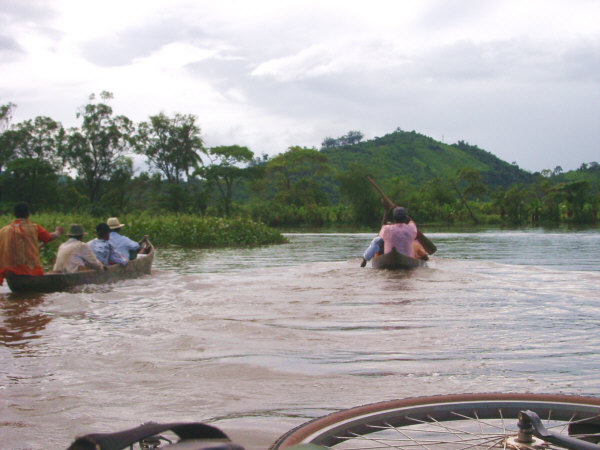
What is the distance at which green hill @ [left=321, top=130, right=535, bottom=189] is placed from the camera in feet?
298

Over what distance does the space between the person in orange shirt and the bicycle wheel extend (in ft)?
27.7

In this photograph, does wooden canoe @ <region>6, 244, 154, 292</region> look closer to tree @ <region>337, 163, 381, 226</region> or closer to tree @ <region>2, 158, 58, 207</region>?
tree @ <region>2, 158, 58, 207</region>

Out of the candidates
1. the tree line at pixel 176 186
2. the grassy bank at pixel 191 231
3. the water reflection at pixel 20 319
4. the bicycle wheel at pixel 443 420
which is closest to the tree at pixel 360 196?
the tree line at pixel 176 186

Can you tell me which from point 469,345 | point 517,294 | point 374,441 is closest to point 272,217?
point 517,294

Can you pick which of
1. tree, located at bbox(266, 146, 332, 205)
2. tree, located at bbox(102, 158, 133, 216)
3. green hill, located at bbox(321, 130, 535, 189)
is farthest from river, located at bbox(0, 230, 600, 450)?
green hill, located at bbox(321, 130, 535, 189)

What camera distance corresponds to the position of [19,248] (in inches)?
366

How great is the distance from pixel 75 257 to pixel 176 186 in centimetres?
4234

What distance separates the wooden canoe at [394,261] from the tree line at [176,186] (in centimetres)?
2767

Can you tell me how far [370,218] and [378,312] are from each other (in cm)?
4303

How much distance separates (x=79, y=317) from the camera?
23.1ft

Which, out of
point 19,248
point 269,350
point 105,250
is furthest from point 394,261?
point 269,350

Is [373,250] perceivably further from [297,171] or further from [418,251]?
[297,171]

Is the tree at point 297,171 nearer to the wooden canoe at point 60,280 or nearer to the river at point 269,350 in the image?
the wooden canoe at point 60,280

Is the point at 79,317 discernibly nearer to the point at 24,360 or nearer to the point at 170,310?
the point at 170,310
